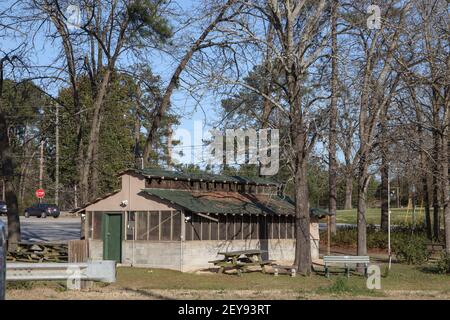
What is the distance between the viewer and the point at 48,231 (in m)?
49.2

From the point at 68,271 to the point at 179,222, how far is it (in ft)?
35.7

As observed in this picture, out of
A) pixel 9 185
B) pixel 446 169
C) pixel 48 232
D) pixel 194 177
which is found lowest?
pixel 48 232

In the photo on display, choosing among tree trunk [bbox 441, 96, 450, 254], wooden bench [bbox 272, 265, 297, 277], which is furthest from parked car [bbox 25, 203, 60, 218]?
wooden bench [bbox 272, 265, 297, 277]

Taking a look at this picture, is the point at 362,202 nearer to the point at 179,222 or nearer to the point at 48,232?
the point at 179,222

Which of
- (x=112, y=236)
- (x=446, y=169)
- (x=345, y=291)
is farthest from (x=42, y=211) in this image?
(x=345, y=291)

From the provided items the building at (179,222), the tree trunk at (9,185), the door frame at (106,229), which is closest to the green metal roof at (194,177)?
the building at (179,222)

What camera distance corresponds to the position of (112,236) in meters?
28.0

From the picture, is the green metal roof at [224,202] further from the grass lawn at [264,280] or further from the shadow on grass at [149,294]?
the shadow on grass at [149,294]

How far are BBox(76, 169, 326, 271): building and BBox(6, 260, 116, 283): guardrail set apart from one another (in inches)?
405

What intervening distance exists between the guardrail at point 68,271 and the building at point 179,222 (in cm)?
1028

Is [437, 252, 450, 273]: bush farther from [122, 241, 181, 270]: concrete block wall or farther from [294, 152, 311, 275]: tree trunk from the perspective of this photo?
[122, 241, 181, 270]: concrete block wall
